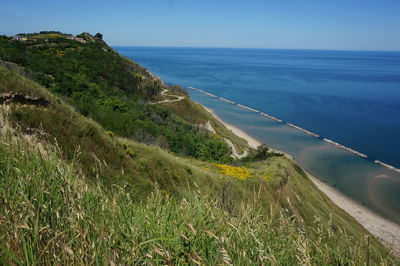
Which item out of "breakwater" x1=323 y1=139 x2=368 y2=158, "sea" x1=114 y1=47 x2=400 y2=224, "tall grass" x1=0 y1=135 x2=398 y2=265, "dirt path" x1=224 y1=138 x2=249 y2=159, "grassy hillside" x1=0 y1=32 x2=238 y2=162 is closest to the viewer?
"tall grass" x1=0 y1=135 x2=398 y2=265

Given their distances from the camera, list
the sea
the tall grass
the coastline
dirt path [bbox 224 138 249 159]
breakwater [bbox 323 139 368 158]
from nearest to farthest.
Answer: the tall grass, the coastline, the sea, dirt path [bbox 224 138 249 159], breakwater [bbox 323 139 368 158]

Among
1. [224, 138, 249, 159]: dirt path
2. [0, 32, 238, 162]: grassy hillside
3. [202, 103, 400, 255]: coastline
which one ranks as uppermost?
[0, 32, 238, 162]: grassy hillside

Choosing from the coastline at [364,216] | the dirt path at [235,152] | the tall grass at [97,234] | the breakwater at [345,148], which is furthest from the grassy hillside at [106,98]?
the breakwater at [345,148]

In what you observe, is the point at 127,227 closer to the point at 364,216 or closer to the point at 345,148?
the point at 364,216

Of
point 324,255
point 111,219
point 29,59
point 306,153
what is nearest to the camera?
point 111,219

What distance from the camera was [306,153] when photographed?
60.7 metres

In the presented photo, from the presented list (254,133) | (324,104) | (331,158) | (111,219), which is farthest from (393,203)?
(324,104)

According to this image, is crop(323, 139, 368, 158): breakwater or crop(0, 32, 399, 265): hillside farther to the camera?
crop(323, 139, 368, 158): breakwater

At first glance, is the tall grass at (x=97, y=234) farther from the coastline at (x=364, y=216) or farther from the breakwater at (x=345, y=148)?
the breakwater at (x=345, y=148)

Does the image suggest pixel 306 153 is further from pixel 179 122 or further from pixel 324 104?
pixel 324 104

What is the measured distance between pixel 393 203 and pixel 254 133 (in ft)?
122

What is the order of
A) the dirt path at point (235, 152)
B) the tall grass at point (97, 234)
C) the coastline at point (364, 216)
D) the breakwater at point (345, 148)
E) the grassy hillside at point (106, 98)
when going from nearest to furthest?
1. the tall grass at point (97, 234)
2. the coastline at point (364, 216)
3. the grassy hillside at point (106, 98)
4. the dirt path at point (235, 152)
5. the breakwater at point (345, 148)

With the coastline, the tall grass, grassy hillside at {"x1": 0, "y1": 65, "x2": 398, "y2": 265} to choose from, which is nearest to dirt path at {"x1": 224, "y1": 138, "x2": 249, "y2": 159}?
the coastline

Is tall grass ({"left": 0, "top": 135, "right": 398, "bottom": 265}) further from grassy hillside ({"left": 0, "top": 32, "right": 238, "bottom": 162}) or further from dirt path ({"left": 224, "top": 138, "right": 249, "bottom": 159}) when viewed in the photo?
dirt path ({"left": 224, "top": 138, "right": 249, "bottom": 159})
